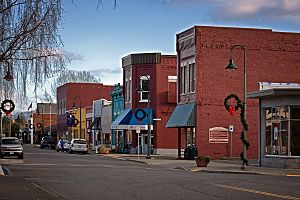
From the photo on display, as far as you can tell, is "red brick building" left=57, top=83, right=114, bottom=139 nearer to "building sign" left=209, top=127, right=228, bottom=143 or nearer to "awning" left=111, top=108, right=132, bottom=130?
"awning" left=111, top=108, right=132, bottom=130

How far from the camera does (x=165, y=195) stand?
1925 centimetres

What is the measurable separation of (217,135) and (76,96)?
57.8 metres

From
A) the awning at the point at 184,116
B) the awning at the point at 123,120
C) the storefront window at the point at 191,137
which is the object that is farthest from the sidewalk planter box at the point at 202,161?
the awning at the point at 123,120

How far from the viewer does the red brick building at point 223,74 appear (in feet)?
164

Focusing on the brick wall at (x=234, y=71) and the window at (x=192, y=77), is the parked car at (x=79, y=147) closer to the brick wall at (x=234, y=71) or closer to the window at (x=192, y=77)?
the window at (x=192, y=77)

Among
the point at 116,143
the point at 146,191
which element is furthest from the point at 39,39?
the point at 116,143

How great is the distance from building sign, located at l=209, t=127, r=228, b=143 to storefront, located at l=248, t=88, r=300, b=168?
35.1ft

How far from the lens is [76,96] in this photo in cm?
10488

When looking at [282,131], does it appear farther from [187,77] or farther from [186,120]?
[187,77]

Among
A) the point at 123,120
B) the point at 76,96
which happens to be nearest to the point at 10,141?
the point at 123,120

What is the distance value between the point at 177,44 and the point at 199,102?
7090 millimetres

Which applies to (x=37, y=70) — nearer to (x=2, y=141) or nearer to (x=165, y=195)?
(x=165, y=195)

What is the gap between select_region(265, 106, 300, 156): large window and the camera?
36.2 metres

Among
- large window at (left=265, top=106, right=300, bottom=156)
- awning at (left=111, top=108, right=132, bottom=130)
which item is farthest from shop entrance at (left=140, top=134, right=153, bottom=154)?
large window at (left=265, top=106, right=300, bottom=156)
